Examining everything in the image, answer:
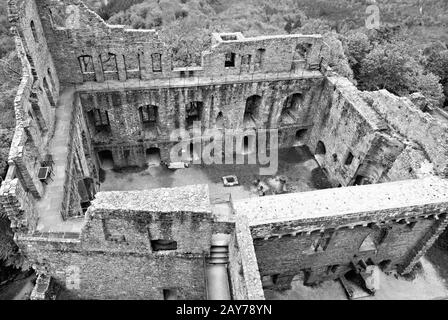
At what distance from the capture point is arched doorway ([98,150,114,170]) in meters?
25.6

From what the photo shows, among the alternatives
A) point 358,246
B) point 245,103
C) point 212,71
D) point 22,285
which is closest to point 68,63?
point 212,71

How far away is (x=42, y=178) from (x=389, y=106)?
19681 millimetres

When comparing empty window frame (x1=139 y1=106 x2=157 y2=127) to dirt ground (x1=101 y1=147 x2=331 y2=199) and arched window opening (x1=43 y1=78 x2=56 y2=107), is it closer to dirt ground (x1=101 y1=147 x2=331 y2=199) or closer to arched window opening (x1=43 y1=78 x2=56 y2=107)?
dirt ground (x1=101 y1=147 x2=331 y2=199)

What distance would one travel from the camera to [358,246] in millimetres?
18312

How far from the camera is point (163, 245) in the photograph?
15.1 m

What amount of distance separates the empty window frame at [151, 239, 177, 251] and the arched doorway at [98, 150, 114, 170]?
483 inches

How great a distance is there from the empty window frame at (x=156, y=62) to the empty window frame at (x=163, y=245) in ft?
41.0

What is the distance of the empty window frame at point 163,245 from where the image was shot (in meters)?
14.9

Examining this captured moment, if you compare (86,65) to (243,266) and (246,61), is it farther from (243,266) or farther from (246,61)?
(243,266)

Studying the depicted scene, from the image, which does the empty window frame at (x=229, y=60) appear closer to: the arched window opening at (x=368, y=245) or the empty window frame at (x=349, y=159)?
the empty window frame at (x=349, y=159)

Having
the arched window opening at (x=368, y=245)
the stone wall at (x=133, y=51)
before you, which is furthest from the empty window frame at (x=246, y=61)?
the arched window opening at (x=368, y=245)

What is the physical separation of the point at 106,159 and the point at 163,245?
13.0 meters

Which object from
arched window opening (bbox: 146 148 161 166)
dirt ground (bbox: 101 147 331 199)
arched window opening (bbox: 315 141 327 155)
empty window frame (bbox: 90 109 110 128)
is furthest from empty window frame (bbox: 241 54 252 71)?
empty window frame (bbox: 90 109 110 128)

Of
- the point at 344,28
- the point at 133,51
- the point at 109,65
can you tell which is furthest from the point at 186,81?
the point at 344,28
